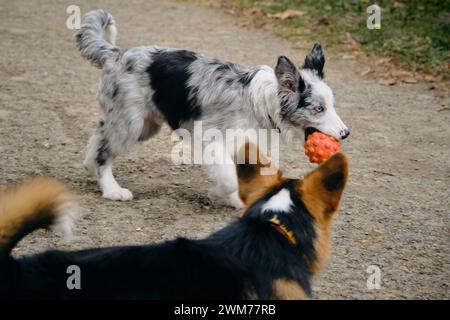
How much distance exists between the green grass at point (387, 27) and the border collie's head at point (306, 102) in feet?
14.6

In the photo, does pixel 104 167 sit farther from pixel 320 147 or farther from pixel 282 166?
pixel 320 147

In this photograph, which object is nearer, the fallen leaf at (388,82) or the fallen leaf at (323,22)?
the fallen leaf at (388,82)

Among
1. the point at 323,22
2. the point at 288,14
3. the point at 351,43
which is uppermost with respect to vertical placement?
the point at 288,14

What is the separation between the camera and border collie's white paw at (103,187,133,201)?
5773 millimetres

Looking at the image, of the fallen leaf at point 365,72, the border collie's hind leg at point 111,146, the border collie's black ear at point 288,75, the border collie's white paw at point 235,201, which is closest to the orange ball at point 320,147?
the border collie's black ear at point 288,75

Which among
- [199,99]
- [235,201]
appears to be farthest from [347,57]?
[235,201]

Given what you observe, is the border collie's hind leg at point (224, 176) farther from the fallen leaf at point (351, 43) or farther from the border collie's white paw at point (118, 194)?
the fallen leaf at point (351, 43)

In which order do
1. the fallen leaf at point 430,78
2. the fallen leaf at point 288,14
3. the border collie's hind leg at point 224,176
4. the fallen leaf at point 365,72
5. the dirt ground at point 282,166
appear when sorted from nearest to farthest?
the dirt ground at point 282,166 < the border collie's hind leg at point 224,176 < the fallen leaf at point 430,78 < the fallen leaf at point 365,72 < the fallen leaf at point 288,14

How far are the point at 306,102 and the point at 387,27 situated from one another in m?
6.09

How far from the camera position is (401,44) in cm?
1022

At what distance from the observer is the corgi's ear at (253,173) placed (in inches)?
139

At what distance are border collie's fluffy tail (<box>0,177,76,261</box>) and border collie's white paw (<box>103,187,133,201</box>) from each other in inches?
103

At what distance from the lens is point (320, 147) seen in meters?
5.36

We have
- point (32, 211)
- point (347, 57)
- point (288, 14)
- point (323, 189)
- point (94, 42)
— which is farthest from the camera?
point (288, 14)
